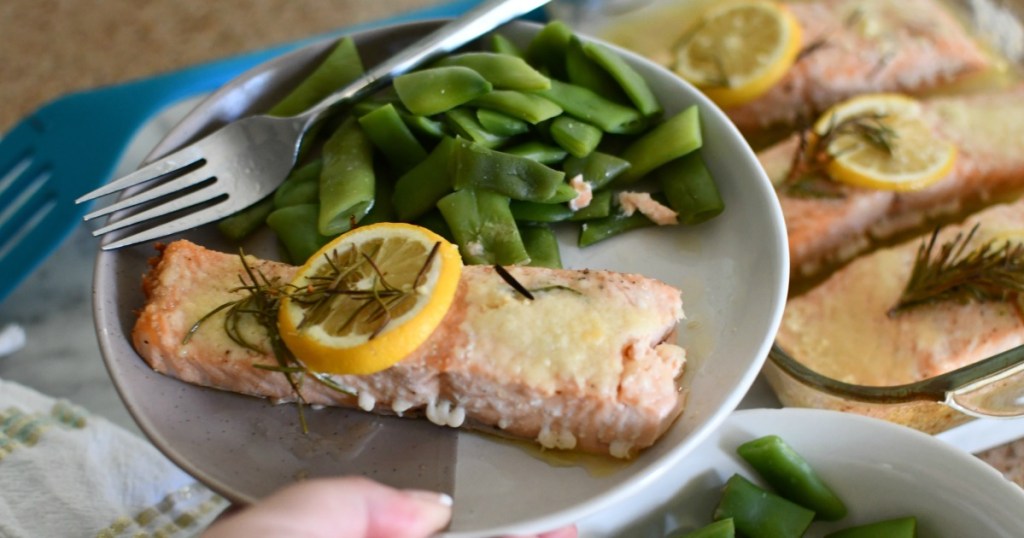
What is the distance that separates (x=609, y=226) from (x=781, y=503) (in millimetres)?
510

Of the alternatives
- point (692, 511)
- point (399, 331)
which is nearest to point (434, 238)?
point (399, 331)

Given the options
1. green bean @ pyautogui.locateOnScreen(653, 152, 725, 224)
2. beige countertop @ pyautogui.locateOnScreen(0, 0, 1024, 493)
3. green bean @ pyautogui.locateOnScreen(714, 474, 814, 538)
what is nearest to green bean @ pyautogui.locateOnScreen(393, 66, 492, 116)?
green bean @ pyautogui.locateOnScreen(653, 152, 725, 224)

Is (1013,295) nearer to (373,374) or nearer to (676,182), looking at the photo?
(676,182)

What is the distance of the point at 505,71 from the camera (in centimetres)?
141

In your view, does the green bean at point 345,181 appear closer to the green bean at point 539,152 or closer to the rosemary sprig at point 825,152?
the green bean at point 539,152

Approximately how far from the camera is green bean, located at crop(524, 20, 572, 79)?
151 cm

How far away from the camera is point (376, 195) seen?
4.63 ft

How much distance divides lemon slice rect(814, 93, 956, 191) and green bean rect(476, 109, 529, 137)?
773mm

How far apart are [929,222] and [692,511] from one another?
947mm

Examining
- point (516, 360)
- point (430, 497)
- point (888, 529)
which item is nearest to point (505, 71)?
point (516, 360)

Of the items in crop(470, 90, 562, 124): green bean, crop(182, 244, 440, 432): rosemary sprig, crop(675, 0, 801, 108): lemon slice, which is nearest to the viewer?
crop(182, 244, 440, 432): rosemary sprig

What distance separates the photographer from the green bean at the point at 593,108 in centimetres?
141

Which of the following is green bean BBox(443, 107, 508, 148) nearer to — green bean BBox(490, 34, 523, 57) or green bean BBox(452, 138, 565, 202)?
green bean BBox(452, 138, 565, 202)

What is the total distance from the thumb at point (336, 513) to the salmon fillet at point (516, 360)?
0.60 ft
